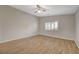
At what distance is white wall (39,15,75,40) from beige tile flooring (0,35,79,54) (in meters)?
0.10

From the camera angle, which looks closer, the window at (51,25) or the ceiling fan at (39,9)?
the ceiling fan at (39,9)

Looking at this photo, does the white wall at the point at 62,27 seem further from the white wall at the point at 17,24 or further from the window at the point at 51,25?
the white wall at the point at 17,24

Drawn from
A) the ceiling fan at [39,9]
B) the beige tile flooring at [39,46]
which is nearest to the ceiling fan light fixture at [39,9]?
the ceiling fan at [39,9]

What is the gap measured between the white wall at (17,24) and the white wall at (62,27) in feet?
0.58

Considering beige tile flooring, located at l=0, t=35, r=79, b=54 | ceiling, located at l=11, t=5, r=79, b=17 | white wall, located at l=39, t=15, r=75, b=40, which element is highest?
ceiling, located at l=11, t=5, r=79, b=17

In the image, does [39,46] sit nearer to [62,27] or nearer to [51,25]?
[51,25]

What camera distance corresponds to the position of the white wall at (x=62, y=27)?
236 centimetres

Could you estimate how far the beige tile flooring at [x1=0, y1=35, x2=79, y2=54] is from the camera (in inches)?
90.1

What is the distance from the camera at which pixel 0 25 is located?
8.12ft

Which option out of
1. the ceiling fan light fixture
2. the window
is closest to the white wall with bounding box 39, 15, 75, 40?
the window

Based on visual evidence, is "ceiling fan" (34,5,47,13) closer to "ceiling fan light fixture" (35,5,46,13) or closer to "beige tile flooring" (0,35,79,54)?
"ceiling fan light fixture" (35,5,46,13)

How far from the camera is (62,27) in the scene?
2400mm
